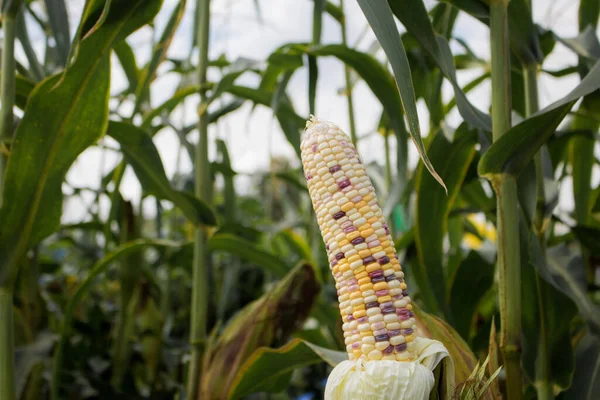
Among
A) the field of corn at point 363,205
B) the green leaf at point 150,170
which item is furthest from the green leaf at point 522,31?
the green leaf at point 150,170

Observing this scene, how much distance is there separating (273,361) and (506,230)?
1.19ft

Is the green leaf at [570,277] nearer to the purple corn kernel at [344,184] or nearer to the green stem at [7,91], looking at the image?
the purple corn kernel at [344,184]

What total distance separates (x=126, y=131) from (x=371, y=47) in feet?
1.83

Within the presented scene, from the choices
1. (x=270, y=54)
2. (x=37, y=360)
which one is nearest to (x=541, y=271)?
(x=270, y=54)

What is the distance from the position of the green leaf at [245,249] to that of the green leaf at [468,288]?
375 millimetres

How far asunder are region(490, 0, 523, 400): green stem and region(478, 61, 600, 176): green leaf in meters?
0.02

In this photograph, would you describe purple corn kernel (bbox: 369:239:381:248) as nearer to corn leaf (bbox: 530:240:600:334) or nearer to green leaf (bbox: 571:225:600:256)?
corn leaf (bbox: 530:240:600:334)

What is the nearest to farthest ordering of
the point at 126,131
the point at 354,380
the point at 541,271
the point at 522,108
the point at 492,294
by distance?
the point at 354,380
the point at 541,271
the point at 126,131
the point at 522,108
the point at 492,294

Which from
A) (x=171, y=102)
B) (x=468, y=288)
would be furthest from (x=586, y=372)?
(x=171, y=102)

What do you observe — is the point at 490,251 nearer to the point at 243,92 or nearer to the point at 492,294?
the point at 492,294

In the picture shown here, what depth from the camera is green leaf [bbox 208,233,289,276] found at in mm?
1125

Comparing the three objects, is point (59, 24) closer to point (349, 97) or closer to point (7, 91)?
point (7, 91)

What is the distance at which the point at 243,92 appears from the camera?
44.1 inches

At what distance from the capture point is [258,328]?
Result: 3.27 ft
